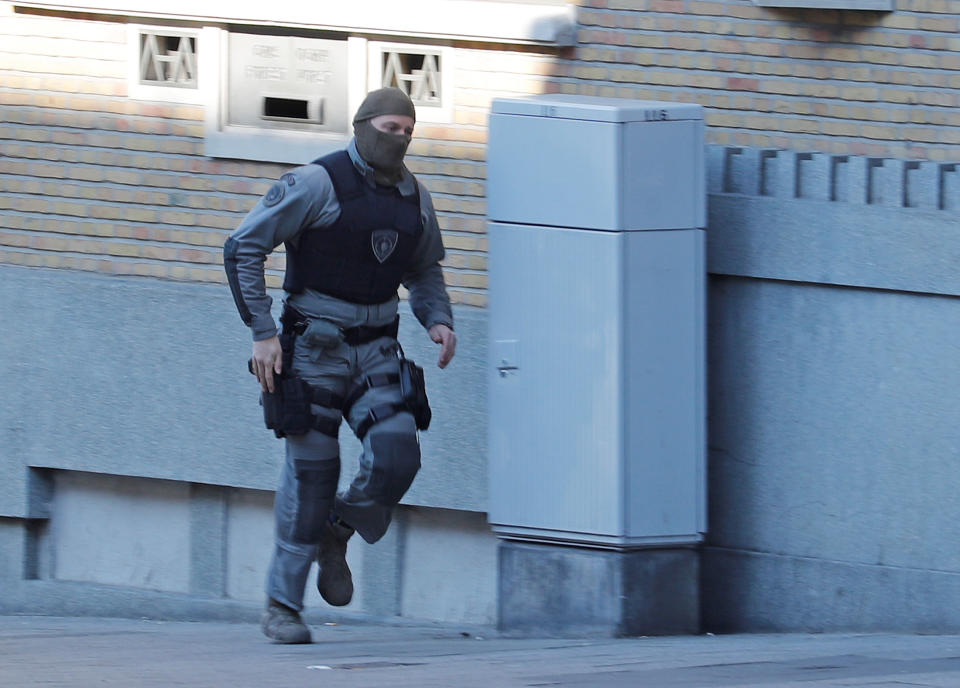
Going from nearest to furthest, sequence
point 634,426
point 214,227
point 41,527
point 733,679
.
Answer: point 733,679
point 634,426
point 214,227
point 41,527

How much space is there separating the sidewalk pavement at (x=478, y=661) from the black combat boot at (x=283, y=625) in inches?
2.1

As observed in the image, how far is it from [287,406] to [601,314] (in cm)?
114

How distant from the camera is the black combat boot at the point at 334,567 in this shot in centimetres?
578

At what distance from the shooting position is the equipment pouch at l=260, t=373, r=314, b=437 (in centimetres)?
548

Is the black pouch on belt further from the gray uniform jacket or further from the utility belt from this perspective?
the gray uniform jacket

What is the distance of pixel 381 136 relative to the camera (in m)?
5.45

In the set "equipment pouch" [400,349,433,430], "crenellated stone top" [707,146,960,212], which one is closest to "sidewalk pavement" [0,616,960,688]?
"equipment pouch" [400,349,433,430]

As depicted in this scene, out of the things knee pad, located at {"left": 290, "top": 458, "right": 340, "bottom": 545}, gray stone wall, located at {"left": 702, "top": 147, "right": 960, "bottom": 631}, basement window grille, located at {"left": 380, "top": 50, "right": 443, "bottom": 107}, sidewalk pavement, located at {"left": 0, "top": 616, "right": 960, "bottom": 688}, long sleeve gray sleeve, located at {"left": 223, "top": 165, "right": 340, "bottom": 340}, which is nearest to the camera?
sidewalk pavement, located at {"left": 0, "top": 616, "right": 960, "bottom": 688}

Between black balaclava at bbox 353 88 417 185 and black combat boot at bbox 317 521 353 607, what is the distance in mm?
1248

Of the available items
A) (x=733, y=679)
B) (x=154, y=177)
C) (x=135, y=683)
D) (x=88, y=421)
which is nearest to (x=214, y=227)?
(x=154, y=177)

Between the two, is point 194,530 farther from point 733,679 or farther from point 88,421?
point 733,679

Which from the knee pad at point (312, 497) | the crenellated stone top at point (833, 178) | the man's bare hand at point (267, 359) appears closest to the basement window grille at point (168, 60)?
the man's bare hand at point (267, 359)

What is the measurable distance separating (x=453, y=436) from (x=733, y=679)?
2314mm

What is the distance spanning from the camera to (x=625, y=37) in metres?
6.46
